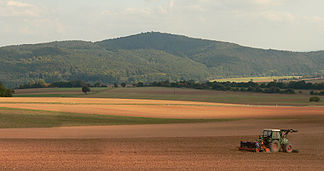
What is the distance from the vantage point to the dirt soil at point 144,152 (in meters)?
21.5

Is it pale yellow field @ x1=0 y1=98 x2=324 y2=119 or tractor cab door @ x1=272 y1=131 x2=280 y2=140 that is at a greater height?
tractor cab door @ x1=272 y1=131 x2=280 y2=140

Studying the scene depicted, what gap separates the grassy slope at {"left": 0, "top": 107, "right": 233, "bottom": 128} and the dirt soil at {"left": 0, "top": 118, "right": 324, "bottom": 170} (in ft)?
23.9

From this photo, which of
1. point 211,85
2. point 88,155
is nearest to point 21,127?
point 88,155

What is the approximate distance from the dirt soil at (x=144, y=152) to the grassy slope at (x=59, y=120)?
287 inches

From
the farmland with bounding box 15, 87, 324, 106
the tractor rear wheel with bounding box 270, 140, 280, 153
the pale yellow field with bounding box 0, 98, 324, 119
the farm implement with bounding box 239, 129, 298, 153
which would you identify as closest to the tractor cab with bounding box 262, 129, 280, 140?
the farm implement with bounding box 239, 129, 298, 153

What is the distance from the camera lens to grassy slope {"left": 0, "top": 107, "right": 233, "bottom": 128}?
145 ft

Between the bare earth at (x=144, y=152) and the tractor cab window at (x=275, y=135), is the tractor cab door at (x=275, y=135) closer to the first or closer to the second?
the tractor cab window at (x=275, y=135)

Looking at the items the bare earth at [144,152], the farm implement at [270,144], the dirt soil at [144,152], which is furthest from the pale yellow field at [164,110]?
the farm implement at [270,144]

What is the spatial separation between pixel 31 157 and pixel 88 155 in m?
3.31

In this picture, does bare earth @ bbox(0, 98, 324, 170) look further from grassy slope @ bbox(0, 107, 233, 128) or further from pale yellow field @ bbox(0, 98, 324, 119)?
pale yellow field @ bbox(0, 98, 324, 119)

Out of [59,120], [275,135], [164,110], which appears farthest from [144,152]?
[164,110]

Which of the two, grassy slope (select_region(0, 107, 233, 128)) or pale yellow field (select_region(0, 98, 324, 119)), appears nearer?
grassy slope (select_region(0, 107, 233, 128))

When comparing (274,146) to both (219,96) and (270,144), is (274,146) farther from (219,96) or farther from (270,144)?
(219,96)

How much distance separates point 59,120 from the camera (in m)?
48.2
